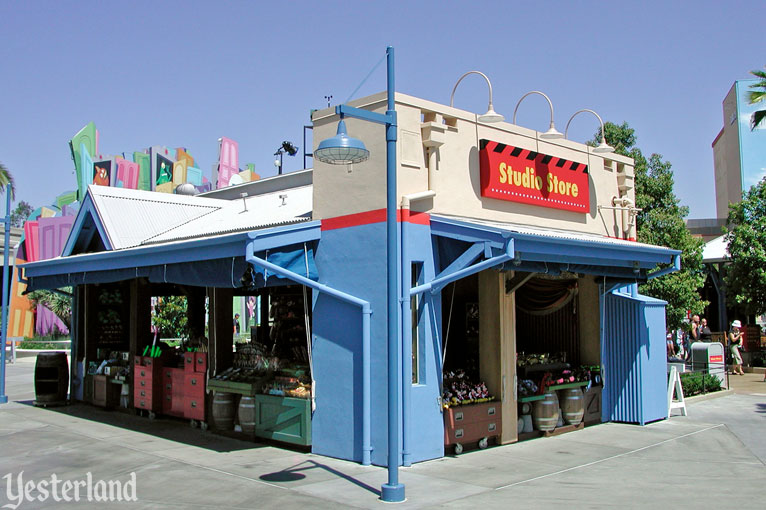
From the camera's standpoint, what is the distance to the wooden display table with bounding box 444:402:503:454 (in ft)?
34.8

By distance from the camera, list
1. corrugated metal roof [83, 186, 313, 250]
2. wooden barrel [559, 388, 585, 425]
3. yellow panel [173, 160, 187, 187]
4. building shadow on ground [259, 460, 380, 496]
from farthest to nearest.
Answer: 1. yellow panel [173, 160, 187, 187]
2. corrugated metal roof [83, 186, 313, 250]
3. wooden barrel [559, 388, 585, 425]
4. building shadow on ground [259, 460, 380, 496]

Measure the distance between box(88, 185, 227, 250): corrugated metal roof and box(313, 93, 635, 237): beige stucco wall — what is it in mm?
6482

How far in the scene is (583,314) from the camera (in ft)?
46.8

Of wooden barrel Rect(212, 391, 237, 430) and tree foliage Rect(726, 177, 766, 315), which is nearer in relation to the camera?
wooden barrel Rect(212, 391, 237, 430)

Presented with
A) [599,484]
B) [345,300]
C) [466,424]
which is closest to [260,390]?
[345,300]

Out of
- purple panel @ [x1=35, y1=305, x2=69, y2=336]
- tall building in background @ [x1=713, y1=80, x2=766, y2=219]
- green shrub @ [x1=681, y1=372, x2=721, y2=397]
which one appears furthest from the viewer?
tall building in background @ [x1=713, y1=80, x2=766, y2=219]

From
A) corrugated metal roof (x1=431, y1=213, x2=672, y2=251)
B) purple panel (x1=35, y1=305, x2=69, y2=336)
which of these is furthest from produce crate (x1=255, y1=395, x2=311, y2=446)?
purple panel (x1=35, y1=305, x2=69, y2=336)

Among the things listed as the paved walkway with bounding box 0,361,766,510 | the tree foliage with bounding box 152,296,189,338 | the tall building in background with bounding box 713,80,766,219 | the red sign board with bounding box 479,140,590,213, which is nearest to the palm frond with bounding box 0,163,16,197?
the tree foliage with bounding box 152,296,189,338

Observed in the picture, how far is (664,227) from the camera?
2388 centimetres

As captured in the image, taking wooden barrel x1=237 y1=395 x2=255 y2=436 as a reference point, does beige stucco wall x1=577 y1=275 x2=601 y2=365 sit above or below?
above

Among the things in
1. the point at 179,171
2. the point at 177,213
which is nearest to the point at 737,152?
the point at 179,171

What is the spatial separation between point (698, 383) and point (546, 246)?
34.6 feet

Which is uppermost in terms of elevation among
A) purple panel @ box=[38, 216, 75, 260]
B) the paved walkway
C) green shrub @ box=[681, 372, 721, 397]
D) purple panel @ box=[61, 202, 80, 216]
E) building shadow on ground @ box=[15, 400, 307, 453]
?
purple panel @ box=[61, 202, 80, 216]

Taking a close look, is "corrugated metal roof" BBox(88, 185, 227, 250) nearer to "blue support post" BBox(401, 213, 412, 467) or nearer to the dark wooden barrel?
the dark wooden barrel
